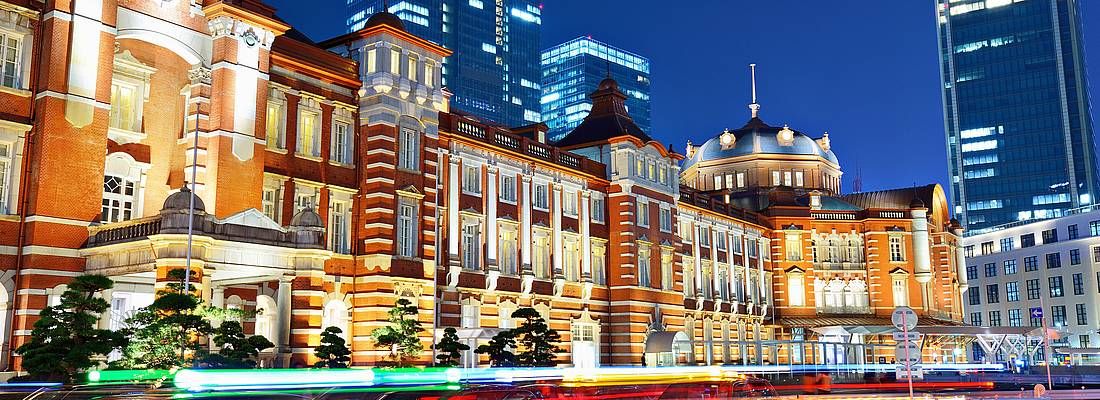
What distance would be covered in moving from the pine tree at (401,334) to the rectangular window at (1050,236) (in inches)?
3550

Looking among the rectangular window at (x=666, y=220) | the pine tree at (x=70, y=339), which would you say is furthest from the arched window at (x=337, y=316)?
the rectangular window at (x=666, y=220)

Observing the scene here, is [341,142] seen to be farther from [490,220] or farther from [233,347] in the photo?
[233,347]

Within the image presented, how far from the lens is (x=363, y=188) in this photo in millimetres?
40781

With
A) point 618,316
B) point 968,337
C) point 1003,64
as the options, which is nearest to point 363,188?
point 618,316

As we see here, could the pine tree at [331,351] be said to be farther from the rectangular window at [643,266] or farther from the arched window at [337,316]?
the rectangular window at [643,266]

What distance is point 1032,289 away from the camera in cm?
11144

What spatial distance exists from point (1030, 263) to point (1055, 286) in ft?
15.3

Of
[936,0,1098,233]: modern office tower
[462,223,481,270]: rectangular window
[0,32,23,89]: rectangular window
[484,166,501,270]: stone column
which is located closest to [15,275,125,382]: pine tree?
[0,32,23,89]: rectangular window

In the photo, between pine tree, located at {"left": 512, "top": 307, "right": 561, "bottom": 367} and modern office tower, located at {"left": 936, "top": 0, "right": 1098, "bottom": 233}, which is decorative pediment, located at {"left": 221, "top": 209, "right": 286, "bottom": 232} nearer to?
pine tree, located at {"left": 512, "top": 307, "right": 561, "bottom": 367}

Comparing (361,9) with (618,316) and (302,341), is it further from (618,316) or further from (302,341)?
(302,341)

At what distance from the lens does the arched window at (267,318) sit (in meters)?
38.0

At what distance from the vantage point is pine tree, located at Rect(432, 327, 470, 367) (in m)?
40.3

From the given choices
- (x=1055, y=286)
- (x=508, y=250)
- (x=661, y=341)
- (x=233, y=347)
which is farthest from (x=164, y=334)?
(x=1055, y=286)

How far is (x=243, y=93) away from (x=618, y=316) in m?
28.2
